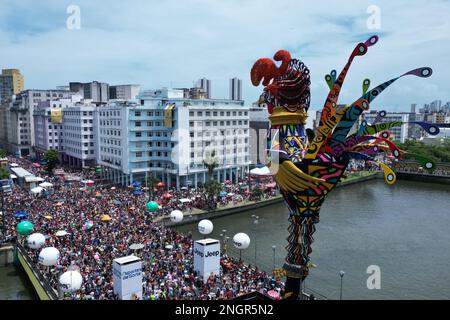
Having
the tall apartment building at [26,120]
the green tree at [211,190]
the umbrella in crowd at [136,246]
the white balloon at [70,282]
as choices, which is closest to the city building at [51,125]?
the tall apartment building at [26,120]

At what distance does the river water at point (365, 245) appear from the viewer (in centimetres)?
2239

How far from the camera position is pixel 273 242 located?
30.5 m

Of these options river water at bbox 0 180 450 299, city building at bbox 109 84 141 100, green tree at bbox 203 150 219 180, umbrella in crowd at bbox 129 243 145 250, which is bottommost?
river water at bbox 0 180 450 299

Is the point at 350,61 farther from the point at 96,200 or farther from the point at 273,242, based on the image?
the point at 96,200

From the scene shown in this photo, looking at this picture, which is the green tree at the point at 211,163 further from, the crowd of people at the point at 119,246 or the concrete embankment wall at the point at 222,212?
the concrete embankment wall at the point at 222,212

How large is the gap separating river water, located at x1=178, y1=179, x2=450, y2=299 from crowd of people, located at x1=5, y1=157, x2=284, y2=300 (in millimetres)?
3845

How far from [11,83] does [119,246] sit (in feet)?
512

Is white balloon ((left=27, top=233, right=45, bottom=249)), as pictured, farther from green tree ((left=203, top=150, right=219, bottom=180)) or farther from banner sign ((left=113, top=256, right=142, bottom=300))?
green tree ((left=203, top=150, right=219, bottom=180))

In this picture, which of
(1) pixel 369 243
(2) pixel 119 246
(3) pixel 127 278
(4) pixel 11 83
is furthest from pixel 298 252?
(4) pixel 11 83

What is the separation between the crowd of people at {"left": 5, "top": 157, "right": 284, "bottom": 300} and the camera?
19375mm

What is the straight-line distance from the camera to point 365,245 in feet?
96.3

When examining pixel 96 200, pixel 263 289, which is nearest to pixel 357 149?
pixel 263 289

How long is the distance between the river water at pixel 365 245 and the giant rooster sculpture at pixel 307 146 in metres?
7.64

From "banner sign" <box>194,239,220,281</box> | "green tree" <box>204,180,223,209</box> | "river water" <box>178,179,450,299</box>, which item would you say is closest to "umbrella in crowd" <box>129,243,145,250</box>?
"banner sign" <box>194,239,220,281</box>
